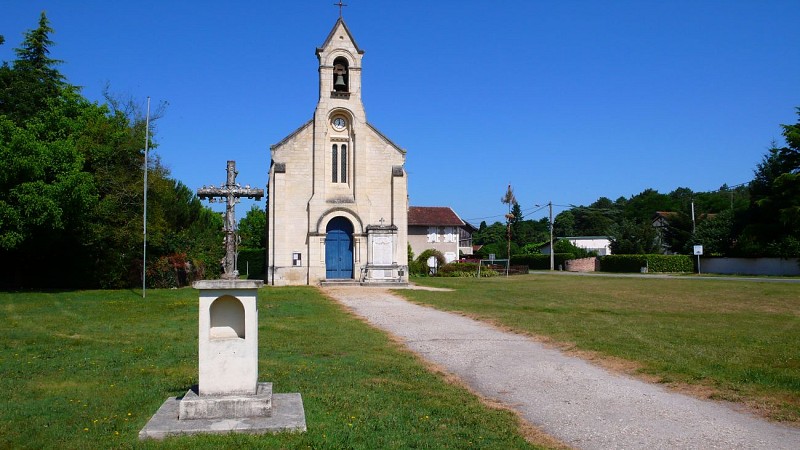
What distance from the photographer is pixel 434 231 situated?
66.1m

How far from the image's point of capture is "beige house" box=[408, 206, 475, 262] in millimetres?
65562

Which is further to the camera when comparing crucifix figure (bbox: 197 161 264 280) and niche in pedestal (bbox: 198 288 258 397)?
crucifix figure (bbox: 197 161 264 280)

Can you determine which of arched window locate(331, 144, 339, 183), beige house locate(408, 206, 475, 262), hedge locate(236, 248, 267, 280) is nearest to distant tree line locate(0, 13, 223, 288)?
arched window locate(331, 144, 339, 183)

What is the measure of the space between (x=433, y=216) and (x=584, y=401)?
58.6 metres

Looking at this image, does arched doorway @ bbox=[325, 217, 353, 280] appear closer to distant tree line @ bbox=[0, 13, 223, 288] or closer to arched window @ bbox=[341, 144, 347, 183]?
arched window @ bbox=[341, 144, 347, 183]

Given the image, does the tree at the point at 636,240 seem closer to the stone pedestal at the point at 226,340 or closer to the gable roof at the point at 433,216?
the gable roof at the point at 433,216

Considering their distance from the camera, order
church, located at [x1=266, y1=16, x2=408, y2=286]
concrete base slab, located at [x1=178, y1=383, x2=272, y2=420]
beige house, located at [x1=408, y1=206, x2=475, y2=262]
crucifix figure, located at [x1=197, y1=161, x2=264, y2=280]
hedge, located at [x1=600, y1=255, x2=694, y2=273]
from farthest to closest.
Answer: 1. beige house, located at [x1=408, y1=206, x2=475, y2=262]
2. hedge, located at [x1=600, y1=255, x2=694, y2=273]
3. church, located at [x1=266, y1=16, x2=408, y2=286]
4. crucifix figure, located at [x1=197, y1=161, x2=264, y2=280]
5. concrete base slab, located at [x1=178, y1=383, x2=272, y2=420]

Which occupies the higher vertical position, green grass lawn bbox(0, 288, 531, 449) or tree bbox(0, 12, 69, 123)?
tree bbox(0, 12, 69, 123)

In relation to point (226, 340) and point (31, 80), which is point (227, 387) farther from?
point (31, 80)

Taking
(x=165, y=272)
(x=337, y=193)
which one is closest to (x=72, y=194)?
(x=165, y=272)

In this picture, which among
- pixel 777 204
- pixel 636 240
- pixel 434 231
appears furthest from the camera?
pixel 434 231

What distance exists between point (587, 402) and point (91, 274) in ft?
93.7

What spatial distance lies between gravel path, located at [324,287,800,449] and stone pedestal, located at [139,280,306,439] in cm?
309

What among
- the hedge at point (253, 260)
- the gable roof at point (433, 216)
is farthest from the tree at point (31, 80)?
the gable roof at point (433, 216)
